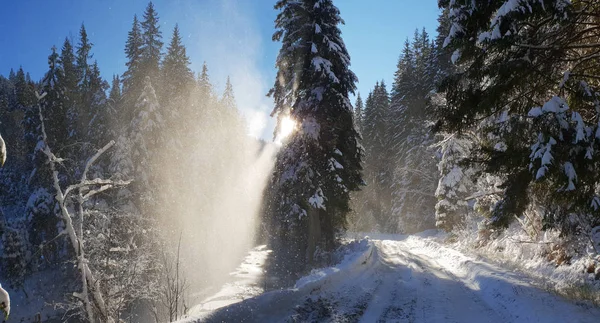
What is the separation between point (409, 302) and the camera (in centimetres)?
845

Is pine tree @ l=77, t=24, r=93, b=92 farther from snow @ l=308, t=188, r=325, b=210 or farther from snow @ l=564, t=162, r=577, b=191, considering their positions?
snow @ l=564, t=162, r=577, b=191

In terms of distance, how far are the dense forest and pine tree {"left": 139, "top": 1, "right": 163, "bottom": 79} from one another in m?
0.19

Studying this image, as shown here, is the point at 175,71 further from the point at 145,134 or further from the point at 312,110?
the point at 312,110

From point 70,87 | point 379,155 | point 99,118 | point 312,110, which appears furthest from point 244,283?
point 379,155

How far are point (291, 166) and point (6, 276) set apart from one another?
85.4 ft

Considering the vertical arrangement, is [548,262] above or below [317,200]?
below

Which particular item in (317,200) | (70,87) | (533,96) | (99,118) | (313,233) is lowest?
(313,233)

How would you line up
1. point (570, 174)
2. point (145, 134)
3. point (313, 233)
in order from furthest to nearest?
1. point (145, 134)
2. point (313, 233)
3. point (570, 174)

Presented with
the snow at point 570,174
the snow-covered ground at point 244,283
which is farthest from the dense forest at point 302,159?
the snow-covered ground at point 244,283

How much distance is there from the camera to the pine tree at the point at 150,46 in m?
30.7

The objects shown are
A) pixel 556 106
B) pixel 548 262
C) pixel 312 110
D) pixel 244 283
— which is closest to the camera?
pixel 556 106

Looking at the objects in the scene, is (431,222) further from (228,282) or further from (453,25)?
(453,25)

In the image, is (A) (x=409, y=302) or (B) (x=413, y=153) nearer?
(A) (x=409, y=302)

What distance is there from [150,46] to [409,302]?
31903 millimetres
